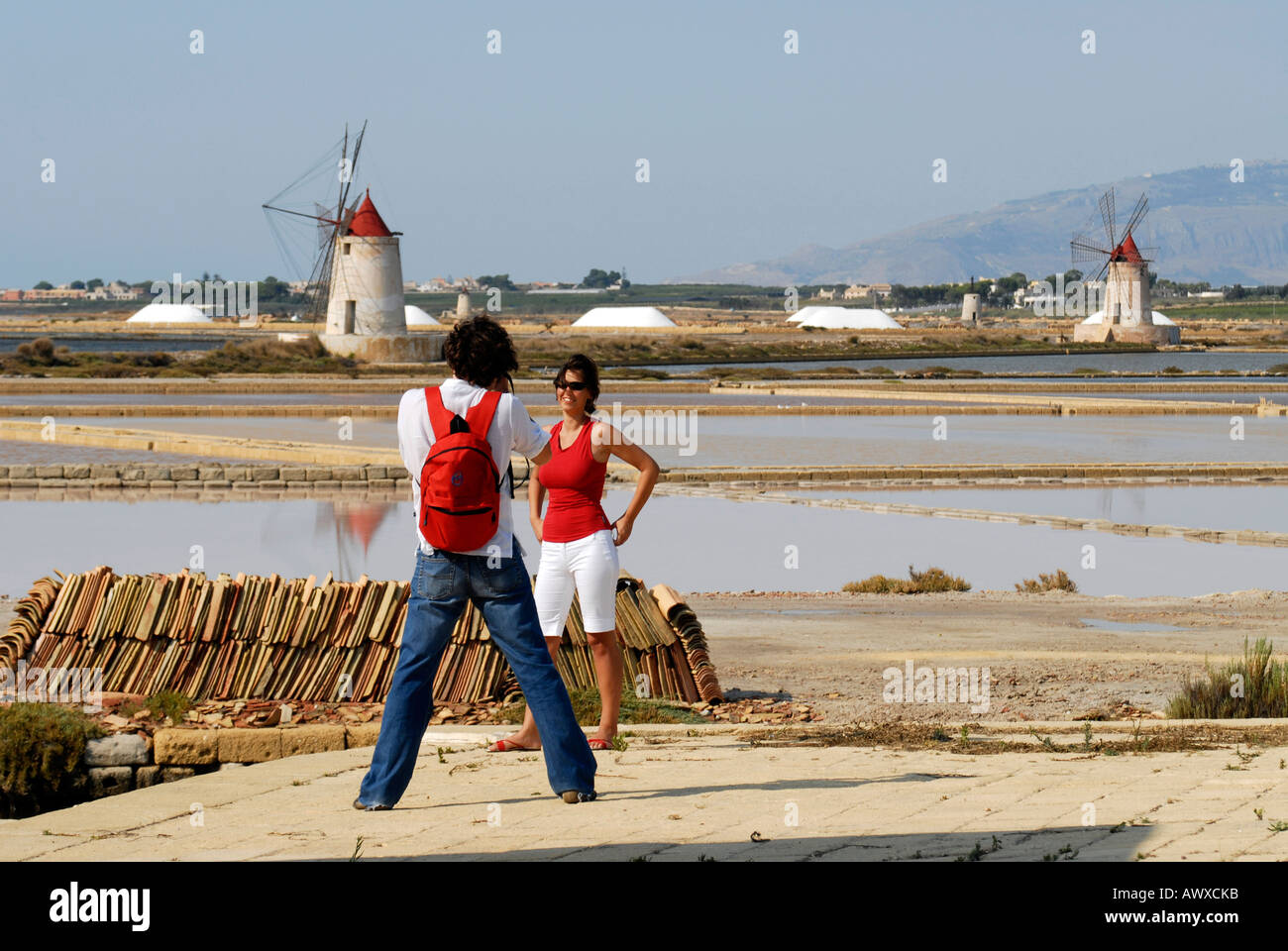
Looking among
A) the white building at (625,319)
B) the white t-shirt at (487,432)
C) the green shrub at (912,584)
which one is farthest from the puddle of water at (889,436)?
the white building at (625,319)

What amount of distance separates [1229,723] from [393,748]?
2.91 meters

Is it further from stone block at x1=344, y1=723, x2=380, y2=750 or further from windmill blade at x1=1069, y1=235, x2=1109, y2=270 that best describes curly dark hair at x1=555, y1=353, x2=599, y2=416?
windmill blade at x1=1069, y1=235, x2=1109, y2=270

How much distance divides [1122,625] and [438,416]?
6.15 metres

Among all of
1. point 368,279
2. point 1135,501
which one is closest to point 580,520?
point 1135,501

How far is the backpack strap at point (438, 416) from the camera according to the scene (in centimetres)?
396

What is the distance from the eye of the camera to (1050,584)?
11.0 metres

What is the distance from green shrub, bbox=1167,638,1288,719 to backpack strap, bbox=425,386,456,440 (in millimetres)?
3200

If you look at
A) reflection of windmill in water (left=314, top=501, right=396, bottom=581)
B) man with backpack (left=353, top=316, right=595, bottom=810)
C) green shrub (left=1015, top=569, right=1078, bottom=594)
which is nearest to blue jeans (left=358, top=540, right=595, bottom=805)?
A: man with backpack (left=353, top=316, right=595, bottom=810)

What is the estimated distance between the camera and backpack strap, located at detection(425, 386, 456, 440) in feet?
13.0

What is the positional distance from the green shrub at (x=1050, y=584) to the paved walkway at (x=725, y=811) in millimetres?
6055

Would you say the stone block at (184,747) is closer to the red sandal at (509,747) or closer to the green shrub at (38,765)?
the green shrub at (38,765)
